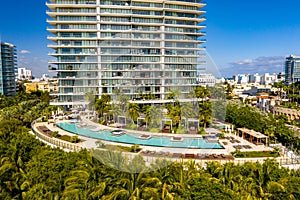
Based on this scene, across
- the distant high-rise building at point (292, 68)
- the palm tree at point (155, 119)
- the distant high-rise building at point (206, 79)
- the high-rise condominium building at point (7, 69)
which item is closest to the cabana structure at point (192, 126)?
the palm tree at point (155, 119)

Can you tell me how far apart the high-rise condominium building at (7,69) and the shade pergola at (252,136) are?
5401 centimetres

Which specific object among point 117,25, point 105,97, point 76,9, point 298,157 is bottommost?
point 298,157

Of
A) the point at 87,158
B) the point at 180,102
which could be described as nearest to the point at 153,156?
the point at 180,102

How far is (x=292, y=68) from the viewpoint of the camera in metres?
83.6

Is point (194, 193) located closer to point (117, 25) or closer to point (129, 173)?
point (129, 173)

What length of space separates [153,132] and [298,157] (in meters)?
12.0

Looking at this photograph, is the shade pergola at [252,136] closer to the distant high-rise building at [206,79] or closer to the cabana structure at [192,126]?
the distant high-rise building at [206,79]

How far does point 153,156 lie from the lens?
8.33 meters

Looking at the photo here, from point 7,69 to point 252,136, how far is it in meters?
58.2

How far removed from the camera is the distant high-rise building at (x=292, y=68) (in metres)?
80.7

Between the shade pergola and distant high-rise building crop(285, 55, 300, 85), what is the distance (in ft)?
230

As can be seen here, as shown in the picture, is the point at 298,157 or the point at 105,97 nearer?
the point at 105,97

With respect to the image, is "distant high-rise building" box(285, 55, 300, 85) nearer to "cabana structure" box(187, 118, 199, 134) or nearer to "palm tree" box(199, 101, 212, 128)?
"palm tree" box(199, 101, 212, 128)

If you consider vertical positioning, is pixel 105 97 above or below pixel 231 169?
above
